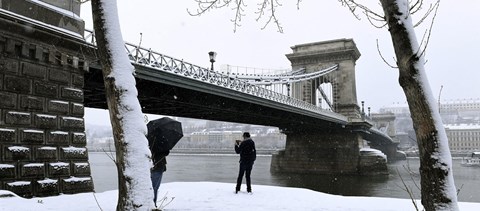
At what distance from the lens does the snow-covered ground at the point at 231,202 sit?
6.30 m

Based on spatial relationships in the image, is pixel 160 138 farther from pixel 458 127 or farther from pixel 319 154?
pixel 458 127

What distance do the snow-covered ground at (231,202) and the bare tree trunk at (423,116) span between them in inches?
112

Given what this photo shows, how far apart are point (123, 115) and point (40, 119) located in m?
4.58

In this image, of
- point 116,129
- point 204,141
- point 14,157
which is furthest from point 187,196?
point 204,141

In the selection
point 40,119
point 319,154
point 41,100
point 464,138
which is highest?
point 41,100

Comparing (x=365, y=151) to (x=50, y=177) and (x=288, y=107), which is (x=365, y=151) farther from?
(x=50, y=177)

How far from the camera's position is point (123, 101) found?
418 centimetres

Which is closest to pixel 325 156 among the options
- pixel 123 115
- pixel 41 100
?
pixel 41 100

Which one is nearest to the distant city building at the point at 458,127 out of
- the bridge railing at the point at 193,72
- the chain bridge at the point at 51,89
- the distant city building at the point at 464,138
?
the distant city building at the point at 464,138

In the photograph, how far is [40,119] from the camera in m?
7.91

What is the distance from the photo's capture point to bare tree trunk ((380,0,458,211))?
3732mm

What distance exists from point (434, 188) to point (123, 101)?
3.04 metres

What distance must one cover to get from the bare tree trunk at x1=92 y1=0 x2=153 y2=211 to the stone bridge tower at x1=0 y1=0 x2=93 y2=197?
2.81 metres

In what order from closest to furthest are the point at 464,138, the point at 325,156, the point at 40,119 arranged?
the point at 40,119, the point at 325,156, the point at 464,138
